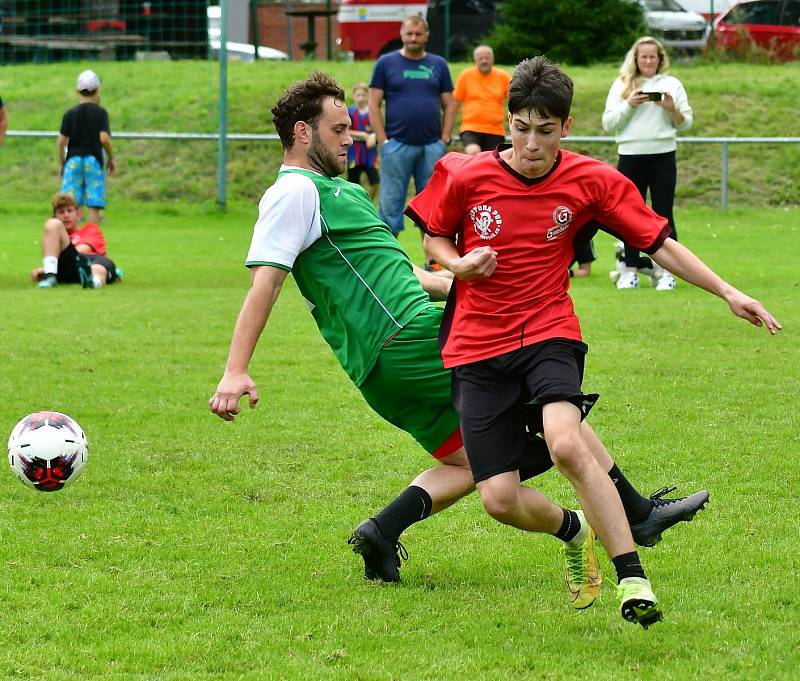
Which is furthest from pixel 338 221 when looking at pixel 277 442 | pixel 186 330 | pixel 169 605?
pixel 186 330

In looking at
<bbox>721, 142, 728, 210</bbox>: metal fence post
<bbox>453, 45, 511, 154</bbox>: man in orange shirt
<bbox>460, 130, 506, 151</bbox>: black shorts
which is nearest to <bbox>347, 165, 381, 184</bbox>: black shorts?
<bbox>453, 45, 511, 154</bbox>: man in orange shirt

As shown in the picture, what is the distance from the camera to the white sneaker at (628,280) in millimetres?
12141

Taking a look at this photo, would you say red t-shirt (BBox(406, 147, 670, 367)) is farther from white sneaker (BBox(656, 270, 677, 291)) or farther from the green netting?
the green netting

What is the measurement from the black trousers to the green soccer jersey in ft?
24.1

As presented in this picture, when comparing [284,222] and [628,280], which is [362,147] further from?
[284,222]

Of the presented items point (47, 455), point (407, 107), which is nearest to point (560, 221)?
point (47, 455)

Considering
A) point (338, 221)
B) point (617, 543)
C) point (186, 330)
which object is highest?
point (338, 221)

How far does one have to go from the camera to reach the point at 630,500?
14.9ft

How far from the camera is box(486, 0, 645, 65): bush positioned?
25016 mm

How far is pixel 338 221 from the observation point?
4.64m

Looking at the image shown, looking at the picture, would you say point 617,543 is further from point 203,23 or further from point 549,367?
point 203,23

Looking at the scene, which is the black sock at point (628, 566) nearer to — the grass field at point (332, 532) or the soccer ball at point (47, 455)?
the grass field at point (332, 532)

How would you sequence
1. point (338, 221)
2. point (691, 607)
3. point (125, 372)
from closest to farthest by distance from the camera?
point (691, 607) < point (338, 221) < point (125, 372)

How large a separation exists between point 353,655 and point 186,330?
6.61 m
